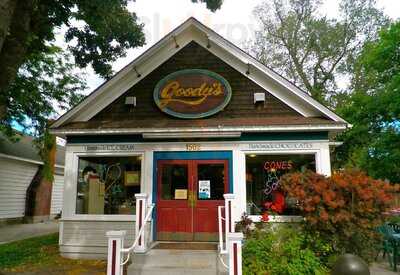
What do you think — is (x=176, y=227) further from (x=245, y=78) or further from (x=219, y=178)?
(x=245, y=78)

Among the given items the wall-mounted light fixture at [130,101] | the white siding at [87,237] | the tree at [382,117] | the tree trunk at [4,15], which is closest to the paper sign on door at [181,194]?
the white siding at [87,237]

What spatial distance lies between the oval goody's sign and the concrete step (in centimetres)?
403

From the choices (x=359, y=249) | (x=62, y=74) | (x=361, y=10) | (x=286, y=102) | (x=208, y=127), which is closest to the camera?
(x=359, y=249)

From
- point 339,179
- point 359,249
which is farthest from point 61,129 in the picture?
point 359,249

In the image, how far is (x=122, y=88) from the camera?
10.8 metres

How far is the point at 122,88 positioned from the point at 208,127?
3235mm

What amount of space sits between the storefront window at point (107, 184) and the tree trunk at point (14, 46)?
313 cm

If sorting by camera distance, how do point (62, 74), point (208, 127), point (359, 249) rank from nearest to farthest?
Answer: point (359, 249) < point (208, 127) < point (62, 74)

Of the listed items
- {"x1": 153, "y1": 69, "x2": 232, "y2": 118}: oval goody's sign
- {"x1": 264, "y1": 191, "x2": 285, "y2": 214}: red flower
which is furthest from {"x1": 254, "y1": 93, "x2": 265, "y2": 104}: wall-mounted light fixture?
{"x1": 264, "y1": 191, "x2": 285, "y2": 214}: red flower

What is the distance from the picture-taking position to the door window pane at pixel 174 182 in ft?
32.1

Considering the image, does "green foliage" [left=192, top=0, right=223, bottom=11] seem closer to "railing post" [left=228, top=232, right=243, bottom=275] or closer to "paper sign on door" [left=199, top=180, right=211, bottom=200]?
"paper sign on door" [left=199, top=180, right=211, bottom=200]

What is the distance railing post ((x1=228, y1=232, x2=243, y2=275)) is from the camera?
614cm

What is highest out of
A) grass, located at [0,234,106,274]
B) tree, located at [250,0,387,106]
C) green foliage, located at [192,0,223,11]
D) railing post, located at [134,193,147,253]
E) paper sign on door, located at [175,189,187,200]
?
tree, located at [250,0,387,106]

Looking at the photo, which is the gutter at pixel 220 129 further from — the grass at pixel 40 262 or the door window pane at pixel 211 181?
the grass at pixel 40 262
